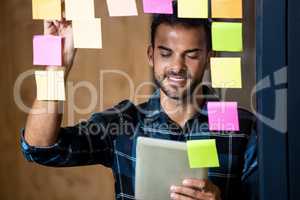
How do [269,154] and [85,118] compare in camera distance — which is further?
[85,118]

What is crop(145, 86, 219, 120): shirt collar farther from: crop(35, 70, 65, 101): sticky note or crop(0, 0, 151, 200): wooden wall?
crop(35, 70, 65, 101): sticky note

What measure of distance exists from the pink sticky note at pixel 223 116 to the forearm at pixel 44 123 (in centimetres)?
38

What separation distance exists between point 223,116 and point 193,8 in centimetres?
27

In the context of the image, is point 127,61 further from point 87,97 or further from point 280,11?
point 280,11

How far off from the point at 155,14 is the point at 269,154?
0.43 metres

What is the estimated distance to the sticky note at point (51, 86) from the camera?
3.06ft

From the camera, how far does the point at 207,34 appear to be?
89cm

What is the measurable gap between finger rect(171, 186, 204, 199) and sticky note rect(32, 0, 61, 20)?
510 mm

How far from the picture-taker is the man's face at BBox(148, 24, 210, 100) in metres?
0.91

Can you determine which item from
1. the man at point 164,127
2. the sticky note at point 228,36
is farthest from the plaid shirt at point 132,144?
the sticky note at point 228,36

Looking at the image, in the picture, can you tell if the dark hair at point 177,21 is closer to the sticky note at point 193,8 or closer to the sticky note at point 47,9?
the sticky note at point 193,8

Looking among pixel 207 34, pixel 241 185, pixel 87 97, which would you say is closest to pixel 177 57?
pixel 207 34

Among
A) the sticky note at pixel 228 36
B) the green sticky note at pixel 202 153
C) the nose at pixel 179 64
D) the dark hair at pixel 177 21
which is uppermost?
the dark hair at pixel 177 21

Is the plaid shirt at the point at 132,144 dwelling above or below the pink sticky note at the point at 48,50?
below
